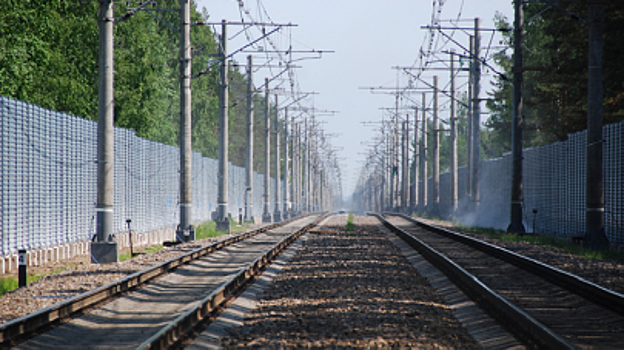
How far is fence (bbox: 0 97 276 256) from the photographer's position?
17234 mm

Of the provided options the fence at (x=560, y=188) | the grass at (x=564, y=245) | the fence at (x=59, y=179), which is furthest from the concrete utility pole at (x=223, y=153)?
the fence at (x=560, y=188)

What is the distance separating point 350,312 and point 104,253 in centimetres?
1003

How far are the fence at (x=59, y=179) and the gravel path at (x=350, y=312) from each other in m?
6.54

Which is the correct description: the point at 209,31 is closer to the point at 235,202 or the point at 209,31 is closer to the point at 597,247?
the point at 235,202

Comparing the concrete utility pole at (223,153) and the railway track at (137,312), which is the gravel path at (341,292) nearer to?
the railway track at (137,312)

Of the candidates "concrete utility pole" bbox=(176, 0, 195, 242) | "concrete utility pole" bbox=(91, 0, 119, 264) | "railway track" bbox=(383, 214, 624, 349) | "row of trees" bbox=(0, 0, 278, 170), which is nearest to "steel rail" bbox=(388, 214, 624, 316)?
"railway track" bbox=(383, 214, 624, 349)

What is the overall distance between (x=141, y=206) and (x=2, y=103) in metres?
12.7

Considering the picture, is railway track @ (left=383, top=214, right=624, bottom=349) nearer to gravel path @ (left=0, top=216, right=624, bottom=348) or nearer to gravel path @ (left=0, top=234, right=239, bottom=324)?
gravel path @ (left=0, top=216, right=624, bottom=348)

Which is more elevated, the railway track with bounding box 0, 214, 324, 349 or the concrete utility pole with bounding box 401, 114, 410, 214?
the concrete utility pole with bounding box 401, 114, 410, 214

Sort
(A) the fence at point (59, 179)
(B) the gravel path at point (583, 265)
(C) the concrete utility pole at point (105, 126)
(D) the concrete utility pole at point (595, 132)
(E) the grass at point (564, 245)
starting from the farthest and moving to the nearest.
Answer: (D) the concrete utility pole at point (595, 132), (E) the grass at point (564, 245), (C) the concrete utility pole at point (105, 126), (A) the fence at point (59, 179), (B) the gravel path at point (583, 265)

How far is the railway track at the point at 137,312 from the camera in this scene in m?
8.70

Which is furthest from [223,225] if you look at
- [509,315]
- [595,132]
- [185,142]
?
[509,315]

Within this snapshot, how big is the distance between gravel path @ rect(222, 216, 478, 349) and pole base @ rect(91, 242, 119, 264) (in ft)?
14.9

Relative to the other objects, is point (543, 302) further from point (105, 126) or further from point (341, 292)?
point (105, 126)
